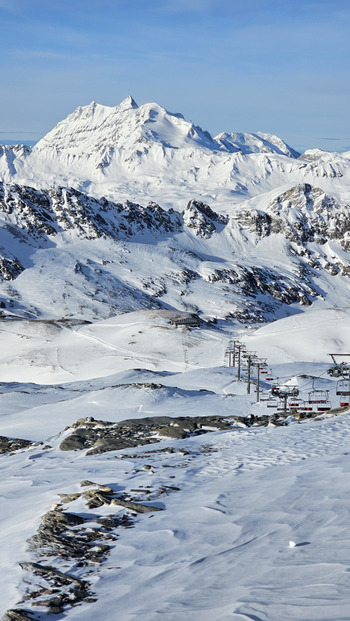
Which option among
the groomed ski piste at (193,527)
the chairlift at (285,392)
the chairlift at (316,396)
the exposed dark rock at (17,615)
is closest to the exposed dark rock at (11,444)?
the groomed ski piste at (193,527)

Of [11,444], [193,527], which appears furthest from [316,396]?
[193,527]

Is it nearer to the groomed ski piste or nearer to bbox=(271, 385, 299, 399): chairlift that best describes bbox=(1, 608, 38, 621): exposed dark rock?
the groomed ski piste

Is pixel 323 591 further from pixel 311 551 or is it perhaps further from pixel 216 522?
pixel 216 522

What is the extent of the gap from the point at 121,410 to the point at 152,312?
115 m

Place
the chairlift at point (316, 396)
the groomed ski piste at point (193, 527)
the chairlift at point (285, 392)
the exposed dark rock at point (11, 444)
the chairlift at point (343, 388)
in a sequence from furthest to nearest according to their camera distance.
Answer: the chairlift at point (285, 392) < the chairlift at point (316, 396) < the chairlift at point (343, 388) < the exposed dark rock at point (11, 444) < the groomed ski piste at point (193, 527)

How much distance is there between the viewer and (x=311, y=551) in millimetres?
13508

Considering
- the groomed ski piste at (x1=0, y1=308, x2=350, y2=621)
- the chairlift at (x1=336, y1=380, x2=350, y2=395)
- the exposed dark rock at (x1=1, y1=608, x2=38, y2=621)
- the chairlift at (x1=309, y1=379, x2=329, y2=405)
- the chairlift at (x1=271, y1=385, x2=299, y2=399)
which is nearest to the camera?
the exposed dark rock at (x1=1, y1=608, x2=38, y2=621)

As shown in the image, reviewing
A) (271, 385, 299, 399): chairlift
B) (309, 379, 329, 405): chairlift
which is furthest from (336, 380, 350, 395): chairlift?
(271, 385, 299, 399): chairlift

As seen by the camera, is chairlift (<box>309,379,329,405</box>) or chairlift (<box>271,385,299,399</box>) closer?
chairlift (<box>309,379,329,405</box>)

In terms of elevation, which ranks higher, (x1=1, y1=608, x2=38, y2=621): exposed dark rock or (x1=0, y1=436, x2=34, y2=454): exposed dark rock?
(x1=1, y1=608, x2=38, y2=621): exposed dark rock

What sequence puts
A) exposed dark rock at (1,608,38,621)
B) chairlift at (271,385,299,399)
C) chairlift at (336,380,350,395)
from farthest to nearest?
chairlift at (271,385,299,399) < chairlift at (336,380,350,395) < exposed dark rock at (1,608,38,621)

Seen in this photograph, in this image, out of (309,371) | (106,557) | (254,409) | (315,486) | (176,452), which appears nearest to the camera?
(106,557)

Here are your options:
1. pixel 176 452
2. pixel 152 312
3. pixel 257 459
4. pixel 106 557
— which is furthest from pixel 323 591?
pixel 152 312

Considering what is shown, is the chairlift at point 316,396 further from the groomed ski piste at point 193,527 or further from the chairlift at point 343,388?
the groomed ski piste at point 193,527
